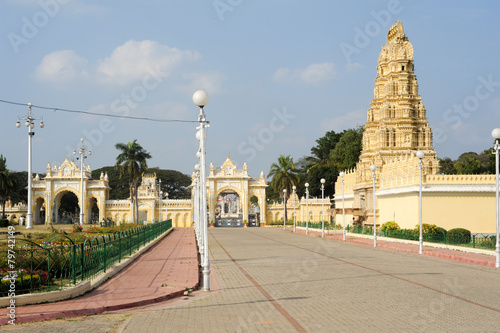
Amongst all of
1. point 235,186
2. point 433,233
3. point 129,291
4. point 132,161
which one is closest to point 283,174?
point 235,186

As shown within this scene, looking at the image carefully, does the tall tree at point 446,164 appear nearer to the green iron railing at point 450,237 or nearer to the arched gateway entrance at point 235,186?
the arched gateway entrance at point 235,186

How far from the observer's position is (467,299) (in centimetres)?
1114

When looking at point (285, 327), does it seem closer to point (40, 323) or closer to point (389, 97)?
point (40, 323)

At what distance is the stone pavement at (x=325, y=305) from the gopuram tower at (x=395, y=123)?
30014mm

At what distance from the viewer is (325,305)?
1050 cm

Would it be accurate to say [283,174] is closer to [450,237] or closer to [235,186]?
[235,186]

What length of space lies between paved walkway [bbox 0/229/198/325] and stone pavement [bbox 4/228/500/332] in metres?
0.27

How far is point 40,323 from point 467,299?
328 inches

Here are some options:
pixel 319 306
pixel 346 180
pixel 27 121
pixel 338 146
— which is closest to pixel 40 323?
pixel 319 306

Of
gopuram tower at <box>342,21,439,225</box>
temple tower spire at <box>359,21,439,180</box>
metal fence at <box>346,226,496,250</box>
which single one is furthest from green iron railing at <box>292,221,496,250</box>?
temple tower spire at <box>359,21,439,180</box>

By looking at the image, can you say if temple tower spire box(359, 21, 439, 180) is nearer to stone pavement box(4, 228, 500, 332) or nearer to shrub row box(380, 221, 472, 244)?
shrub row box(380, 221, 472, 244)

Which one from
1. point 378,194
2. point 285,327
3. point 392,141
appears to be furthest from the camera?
point 392,141

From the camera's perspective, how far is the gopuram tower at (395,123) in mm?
46219

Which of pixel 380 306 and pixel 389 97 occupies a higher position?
pixel 389 97
